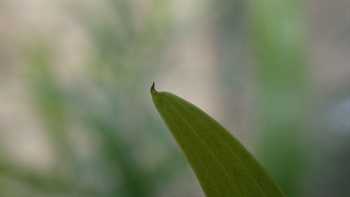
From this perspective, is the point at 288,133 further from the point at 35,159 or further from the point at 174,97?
the point at 35,159

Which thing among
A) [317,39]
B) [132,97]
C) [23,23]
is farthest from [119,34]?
[317,39]

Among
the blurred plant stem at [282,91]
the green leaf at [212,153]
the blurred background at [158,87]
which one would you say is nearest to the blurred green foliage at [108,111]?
the blurred background at [158,87]

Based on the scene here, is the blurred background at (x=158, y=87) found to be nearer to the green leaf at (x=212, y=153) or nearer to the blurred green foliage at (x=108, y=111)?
the blurred green foliage at (x=108, y=111)

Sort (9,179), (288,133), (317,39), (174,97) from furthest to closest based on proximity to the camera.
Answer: (317,39), (9,179), (288,133), (174,97)

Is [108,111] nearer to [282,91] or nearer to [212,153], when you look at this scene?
[282,91]

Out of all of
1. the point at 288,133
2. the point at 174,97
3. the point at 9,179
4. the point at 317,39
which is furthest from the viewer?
the point at 317,39

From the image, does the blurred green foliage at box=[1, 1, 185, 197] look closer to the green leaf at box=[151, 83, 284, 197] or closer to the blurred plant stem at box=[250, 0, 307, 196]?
the blurred plant stem at box=[250, 0, 307, 196]
